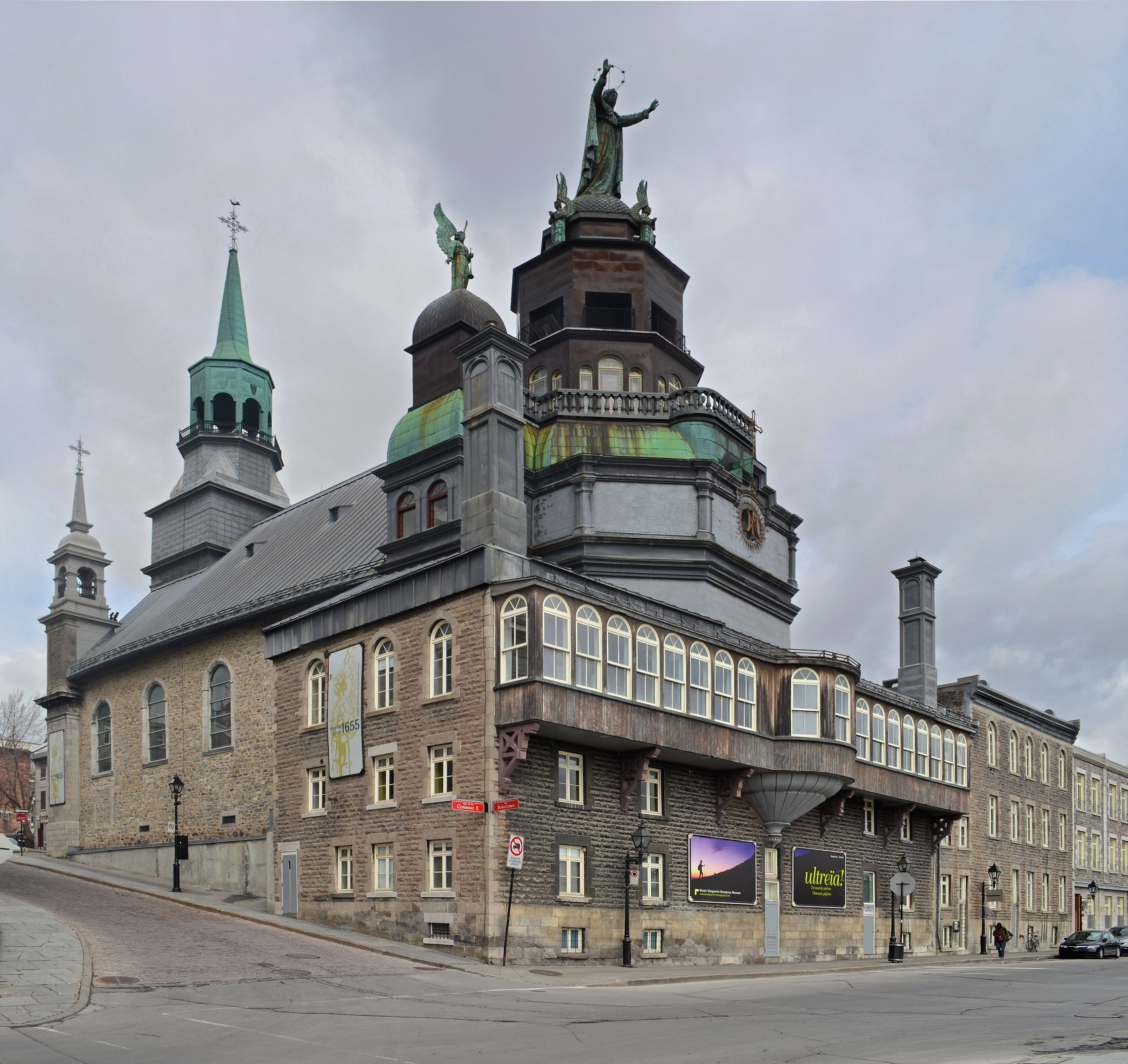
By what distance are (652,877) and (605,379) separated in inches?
721

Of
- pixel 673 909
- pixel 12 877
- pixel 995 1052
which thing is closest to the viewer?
pixel 995 1052

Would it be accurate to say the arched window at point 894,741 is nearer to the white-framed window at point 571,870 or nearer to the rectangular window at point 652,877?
the rectangular window at point 652,877

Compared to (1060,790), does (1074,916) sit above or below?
below

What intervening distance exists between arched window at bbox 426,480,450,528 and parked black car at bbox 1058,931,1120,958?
2630cm

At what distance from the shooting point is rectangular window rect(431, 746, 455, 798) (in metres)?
26.8

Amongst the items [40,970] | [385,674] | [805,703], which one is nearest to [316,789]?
[385,674]

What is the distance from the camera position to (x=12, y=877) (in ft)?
128

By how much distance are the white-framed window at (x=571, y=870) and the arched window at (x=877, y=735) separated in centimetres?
1274

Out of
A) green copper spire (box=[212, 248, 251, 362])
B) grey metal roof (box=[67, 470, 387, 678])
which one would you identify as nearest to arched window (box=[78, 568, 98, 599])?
grey metal roof (box=[67, 470, 387, 678])

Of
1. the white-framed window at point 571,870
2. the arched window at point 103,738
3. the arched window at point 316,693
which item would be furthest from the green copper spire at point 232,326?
the white-framed window at point 571,870

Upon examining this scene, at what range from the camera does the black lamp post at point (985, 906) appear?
150ft

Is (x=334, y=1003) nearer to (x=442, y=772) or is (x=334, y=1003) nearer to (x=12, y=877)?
(x=442, y=772)

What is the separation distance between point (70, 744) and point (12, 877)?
588 inches

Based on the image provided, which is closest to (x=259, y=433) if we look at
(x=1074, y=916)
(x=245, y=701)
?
(x=245, y=701)
